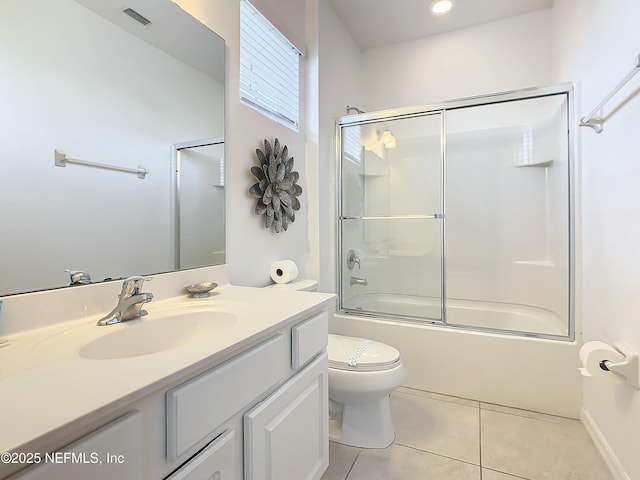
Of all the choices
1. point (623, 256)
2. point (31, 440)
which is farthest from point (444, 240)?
point (31, 440)

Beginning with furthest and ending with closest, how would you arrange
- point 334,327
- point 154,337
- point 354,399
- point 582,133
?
point 334,327 < point 582,133 < point 354,399 < point 154,337

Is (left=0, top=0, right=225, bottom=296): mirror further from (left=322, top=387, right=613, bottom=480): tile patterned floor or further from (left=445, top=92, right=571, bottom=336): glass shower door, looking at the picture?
(left=445, top=92, right=571, bottom=336): glass shower door

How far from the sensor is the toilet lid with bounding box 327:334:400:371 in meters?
1.52

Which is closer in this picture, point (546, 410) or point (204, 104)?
point (204, 104)

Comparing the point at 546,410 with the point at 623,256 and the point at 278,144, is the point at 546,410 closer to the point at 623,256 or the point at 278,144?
the point at 623,256

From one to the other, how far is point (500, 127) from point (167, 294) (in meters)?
2.72

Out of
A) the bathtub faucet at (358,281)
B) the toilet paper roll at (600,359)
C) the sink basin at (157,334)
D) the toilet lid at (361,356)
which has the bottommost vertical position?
the toilet lid at (361,356)

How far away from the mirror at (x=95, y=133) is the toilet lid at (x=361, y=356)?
825mm

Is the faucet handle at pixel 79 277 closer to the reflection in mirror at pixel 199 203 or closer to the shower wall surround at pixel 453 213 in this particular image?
the reflection in mirror at pixel 199 203

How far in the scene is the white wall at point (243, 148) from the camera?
60.7 inches

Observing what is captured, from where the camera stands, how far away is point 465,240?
9.03ft

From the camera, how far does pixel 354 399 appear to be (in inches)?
60.1

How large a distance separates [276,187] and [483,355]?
163cm

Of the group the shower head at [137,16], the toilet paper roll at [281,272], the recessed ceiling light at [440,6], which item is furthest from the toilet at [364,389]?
the recessed ceiling light at [440,6]
